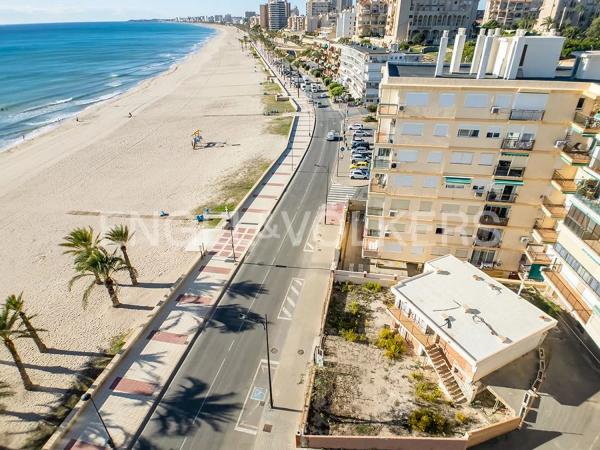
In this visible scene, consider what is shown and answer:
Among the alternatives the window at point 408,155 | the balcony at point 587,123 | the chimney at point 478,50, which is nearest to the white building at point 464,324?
the window at point 408,155

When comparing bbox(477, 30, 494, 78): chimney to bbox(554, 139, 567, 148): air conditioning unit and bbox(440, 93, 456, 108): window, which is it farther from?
bbox(554, 139, 567, 148): air conditioning unit

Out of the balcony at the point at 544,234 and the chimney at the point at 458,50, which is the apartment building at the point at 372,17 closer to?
the chimney at the point at 458,50

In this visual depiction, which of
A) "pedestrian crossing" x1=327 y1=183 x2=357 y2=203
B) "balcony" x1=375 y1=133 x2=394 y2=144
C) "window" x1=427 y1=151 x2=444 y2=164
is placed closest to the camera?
"window" x1=427 y1=151 x2=444 y2=164

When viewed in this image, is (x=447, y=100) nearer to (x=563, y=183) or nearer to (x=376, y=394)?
(x=563, y=183)

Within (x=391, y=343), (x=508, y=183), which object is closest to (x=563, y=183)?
(x=508, y=183)

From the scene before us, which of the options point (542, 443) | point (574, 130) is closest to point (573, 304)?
point (542, 443)

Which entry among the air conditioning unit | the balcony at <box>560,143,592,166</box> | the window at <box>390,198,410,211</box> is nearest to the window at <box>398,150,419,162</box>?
the window at <box>390,198,410,211</box>

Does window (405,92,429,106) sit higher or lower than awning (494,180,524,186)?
higher
